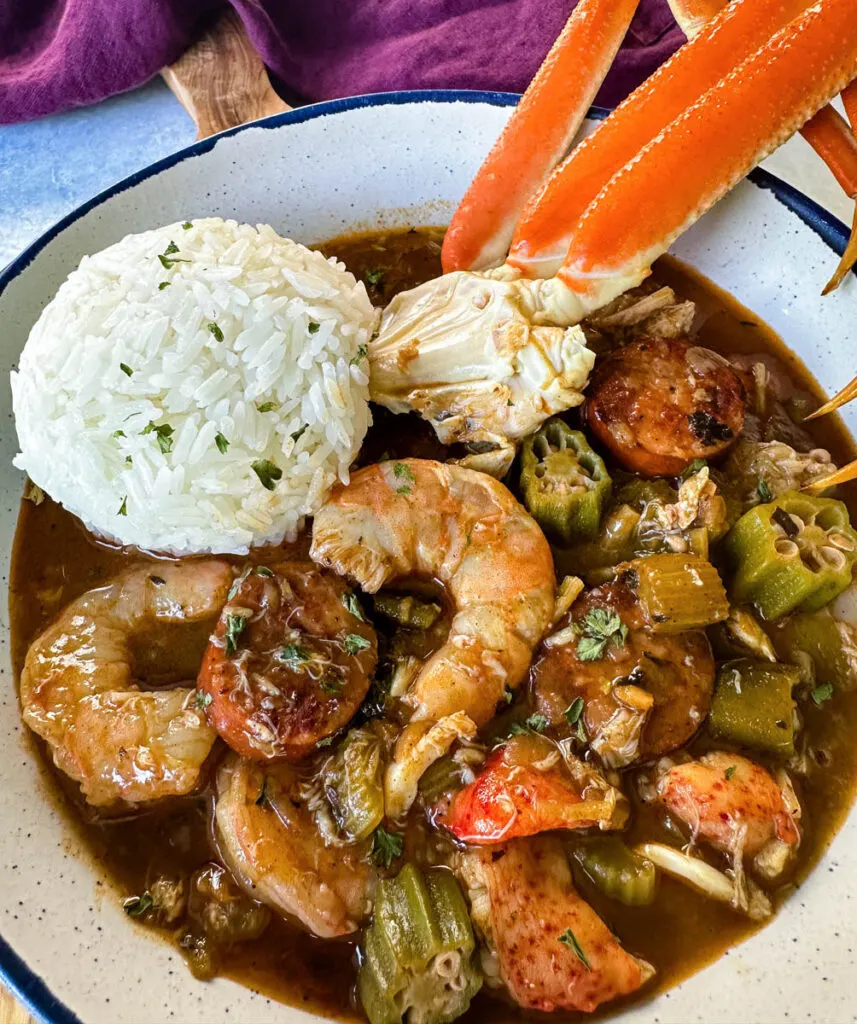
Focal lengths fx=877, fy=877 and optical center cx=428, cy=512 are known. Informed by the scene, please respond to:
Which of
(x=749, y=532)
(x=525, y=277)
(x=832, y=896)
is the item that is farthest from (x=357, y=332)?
(x=832, y=896)

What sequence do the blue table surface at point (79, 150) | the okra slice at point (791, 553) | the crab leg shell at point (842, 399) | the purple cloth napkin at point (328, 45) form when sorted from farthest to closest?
the blue table surface at point (79, 150)
the purple cloth napkin at point (328, 45)
the crab leg shell at point (842, 399)
the okra slice at point (791, 553)

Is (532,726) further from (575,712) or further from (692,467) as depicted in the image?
(692,467)

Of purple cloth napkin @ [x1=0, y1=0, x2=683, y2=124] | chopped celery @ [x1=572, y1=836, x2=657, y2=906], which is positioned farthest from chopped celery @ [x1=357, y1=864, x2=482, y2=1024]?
purple cloth napkin @ [x1=0, y1=0, x2=683, y2=124]

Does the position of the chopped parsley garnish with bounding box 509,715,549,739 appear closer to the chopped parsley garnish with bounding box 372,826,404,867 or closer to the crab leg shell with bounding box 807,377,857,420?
the chopped parsley garnish with bounding box 372,826,404,867

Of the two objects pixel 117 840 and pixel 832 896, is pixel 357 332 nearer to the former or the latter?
pixel 117 840

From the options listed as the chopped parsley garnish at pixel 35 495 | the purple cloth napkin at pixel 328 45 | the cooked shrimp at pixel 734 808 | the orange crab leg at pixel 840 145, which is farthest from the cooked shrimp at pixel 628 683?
the purple cloth napkin at pixel 328 45

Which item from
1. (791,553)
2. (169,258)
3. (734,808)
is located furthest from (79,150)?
(734,808)

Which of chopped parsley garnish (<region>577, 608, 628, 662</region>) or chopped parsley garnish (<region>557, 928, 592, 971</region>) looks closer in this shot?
chopped parsley garnish (<region>557, 928, 592, 971</region>)

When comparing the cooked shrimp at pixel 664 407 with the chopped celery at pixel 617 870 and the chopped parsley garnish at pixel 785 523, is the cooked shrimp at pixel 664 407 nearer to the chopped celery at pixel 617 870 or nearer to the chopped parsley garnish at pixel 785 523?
A: the chopped parsley garnish at pixel 785 523
